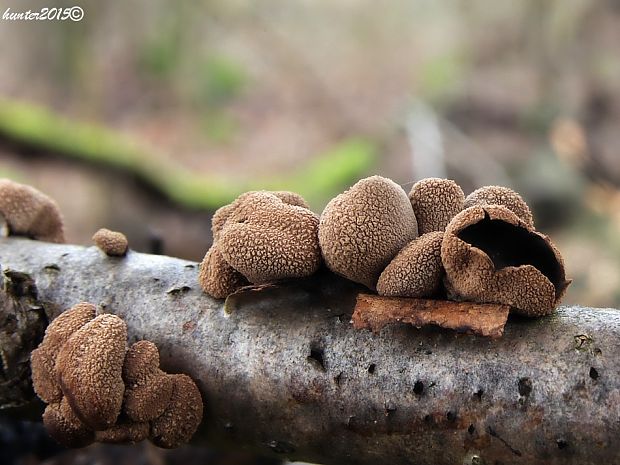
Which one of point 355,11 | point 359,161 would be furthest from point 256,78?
point 359,161

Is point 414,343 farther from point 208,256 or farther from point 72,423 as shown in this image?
point 72,423

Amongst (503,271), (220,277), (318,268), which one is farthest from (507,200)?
(220,277)

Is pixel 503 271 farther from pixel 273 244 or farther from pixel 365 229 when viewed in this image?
pixel 273 244

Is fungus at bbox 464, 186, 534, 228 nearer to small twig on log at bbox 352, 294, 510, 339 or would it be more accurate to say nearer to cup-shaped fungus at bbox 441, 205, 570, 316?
cup-shaped fungus at bbox 441, 205, 570, 316

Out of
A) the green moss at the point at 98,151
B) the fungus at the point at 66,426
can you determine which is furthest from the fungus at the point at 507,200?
the green moss at the point at 98,151

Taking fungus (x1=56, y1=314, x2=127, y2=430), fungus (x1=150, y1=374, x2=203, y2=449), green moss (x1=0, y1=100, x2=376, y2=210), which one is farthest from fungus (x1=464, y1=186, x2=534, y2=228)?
green moss (x1=0, y1=100, x2=376, y2=210)

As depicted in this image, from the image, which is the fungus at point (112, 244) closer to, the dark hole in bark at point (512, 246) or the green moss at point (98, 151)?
the dark hole in bark at point (512, 246)
